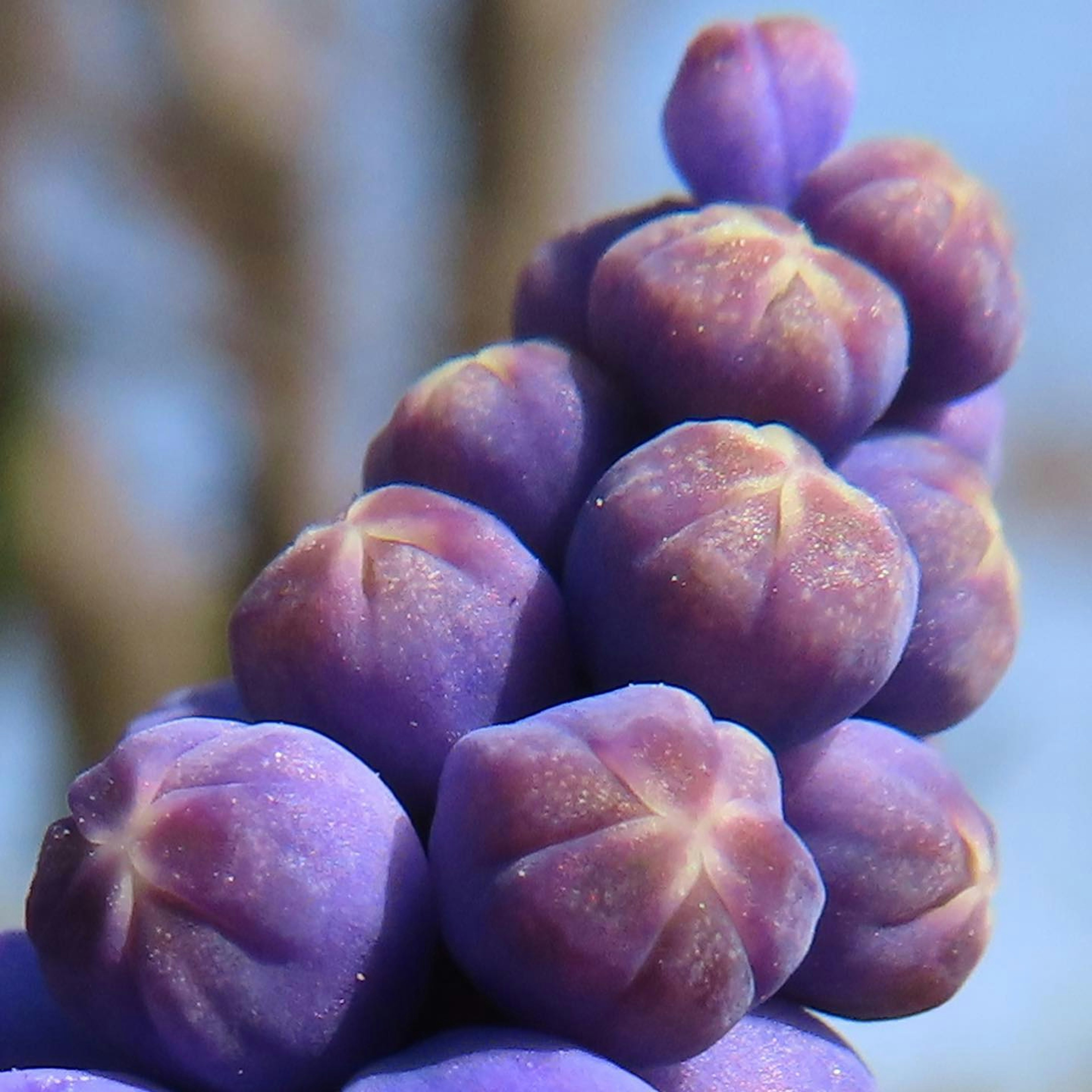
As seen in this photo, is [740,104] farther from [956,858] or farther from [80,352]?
[80,352]

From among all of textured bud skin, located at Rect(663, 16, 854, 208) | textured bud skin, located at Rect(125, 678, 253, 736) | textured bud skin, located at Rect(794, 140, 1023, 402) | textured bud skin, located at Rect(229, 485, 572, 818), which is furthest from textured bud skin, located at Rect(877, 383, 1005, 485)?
textured bud skin, located at Rect(125, 678, 253, 736)

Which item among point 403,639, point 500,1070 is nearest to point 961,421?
point 403,639

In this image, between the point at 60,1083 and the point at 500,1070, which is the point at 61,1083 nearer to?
the point at 60,1083

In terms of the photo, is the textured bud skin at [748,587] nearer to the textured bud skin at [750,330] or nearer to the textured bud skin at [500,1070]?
the textured bud skin at [750,330]

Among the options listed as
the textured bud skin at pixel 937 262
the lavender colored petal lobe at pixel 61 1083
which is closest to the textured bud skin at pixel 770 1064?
the lavender colored petal lobe at pixel 61 1083

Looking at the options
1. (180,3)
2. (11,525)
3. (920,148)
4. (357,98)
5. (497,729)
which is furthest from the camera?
(357,98)

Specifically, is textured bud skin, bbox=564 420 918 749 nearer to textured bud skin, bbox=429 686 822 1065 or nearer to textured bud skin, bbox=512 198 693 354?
textured bud skin, bbox=429 686 822 1065

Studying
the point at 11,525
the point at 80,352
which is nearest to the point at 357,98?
the point at 80,352
